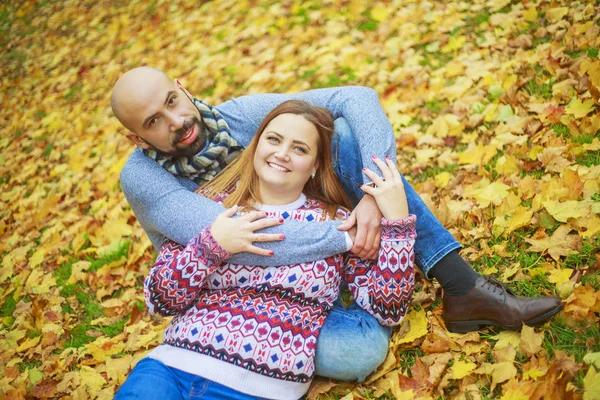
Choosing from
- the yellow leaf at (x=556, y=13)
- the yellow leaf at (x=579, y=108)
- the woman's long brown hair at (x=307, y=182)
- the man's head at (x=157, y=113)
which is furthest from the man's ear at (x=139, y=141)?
the yellow leaf at (x=556, y=13)

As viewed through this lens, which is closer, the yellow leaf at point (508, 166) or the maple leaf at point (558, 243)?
the maple leaf at point (558, 243)

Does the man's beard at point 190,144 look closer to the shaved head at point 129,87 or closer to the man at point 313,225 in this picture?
the man at point 313,225

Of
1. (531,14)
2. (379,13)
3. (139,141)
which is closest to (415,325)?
(139,141)

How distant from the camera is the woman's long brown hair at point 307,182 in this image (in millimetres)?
2193

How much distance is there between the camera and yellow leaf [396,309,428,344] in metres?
2.06

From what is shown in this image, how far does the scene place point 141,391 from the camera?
1771 mm

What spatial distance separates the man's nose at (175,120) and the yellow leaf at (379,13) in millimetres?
3560

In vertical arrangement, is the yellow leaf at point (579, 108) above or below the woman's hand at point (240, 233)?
below

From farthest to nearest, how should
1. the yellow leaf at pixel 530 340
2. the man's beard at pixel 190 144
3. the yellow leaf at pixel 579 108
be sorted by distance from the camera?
the yellow leaf at pixel 579 108 → the man's beard at pixel 190 144 → the yellow leaf at pixel 530 340

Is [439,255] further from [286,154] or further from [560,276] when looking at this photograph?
[286,154]

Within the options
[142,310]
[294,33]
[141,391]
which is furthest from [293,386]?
[294,33]

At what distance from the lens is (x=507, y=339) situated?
1.88 meters

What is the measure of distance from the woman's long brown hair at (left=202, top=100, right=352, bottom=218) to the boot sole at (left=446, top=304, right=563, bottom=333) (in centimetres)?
71

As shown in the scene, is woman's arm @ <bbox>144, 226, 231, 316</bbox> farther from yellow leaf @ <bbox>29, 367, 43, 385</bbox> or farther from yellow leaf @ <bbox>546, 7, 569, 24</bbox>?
yellow leaf @ <bbox>546, 7, 569, 24</bbox>
